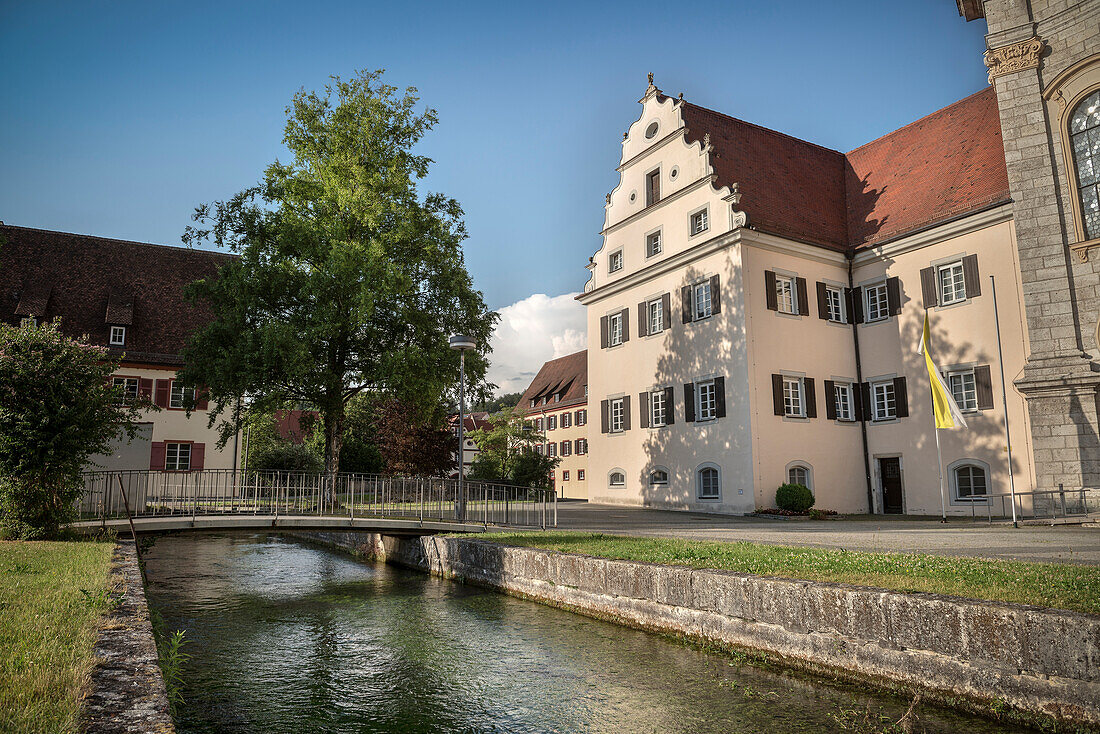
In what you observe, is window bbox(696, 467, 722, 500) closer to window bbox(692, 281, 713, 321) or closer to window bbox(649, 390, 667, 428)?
window bbox(649, 390, 667, 428)

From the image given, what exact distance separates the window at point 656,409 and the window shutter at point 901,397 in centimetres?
823

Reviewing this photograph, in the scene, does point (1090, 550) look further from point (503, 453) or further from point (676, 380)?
point (503, 453)

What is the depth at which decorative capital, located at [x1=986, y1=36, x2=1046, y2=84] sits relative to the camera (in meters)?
20.9

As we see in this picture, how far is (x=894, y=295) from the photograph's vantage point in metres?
25.2

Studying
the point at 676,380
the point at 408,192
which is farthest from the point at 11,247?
the point at 676,380

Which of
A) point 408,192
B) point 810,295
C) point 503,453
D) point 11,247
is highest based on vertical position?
point 11,247

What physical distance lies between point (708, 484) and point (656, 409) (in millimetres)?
4124

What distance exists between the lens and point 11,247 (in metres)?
35.1

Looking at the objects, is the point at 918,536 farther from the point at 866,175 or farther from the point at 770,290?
the point at 866,175

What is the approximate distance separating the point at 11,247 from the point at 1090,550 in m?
43.5

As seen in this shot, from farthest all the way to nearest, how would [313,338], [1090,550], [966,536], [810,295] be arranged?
[810,295], [313,338], [966,536], [1090,550]

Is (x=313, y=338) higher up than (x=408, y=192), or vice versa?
(x=408, y=192)

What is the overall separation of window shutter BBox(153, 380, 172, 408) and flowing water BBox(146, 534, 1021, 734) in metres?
24.7

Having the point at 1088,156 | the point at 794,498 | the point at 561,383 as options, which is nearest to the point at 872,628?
the point at 794,498
